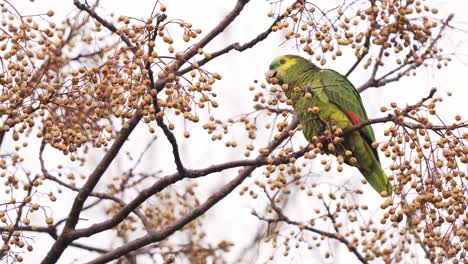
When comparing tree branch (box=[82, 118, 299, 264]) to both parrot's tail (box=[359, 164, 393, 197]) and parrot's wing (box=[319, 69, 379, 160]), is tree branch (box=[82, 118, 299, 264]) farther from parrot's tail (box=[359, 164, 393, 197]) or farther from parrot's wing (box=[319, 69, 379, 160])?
parrot's tail (box=[359, 164, 393, 197])

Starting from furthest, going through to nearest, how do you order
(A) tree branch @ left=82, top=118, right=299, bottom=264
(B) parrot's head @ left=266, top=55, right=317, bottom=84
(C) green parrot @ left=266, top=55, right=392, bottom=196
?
(B) parrot's head @ left=266, top=55, right=317, bottom=84 → (C) green parrot @ left=266, top=55, right=392, bottom=196 → (A) tree branch @ left=82, top=118, right=299, bottom=264

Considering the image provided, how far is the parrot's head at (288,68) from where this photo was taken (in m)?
6.06

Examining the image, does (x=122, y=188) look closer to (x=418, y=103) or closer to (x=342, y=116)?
(x=342, y=116)

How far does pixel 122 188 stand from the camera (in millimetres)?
6441

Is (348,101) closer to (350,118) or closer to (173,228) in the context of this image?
(350,118)

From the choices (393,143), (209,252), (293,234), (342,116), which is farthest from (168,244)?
(393,143)

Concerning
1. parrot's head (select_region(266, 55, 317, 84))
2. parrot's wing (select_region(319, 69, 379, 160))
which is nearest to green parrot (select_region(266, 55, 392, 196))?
parrot's wing (select_region(319, 69, 379, 160))

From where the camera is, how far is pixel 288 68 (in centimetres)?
621

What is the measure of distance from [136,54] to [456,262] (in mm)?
1865

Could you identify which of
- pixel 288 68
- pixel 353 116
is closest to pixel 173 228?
pixel 353 116

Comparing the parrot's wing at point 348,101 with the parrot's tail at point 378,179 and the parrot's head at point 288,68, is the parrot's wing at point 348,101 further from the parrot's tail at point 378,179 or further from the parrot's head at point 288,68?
the parrot's head at point 288,68

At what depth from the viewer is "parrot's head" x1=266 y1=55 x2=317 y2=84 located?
19.9ft

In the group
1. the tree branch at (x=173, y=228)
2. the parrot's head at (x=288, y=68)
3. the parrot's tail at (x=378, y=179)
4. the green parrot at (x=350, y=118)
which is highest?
the parrot's head at (x=288, y=68)

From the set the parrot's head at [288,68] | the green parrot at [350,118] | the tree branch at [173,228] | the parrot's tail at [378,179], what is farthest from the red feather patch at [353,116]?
the tree branch at [173,228]
